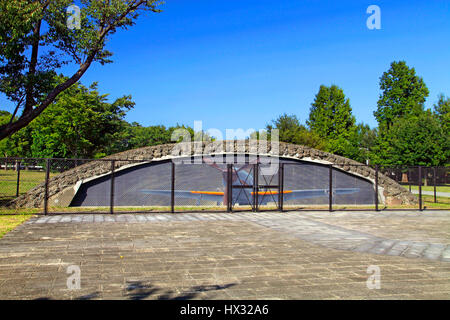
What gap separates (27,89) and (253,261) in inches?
520

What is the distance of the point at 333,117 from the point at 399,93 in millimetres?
9829

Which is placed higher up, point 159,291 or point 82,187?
point 82,187

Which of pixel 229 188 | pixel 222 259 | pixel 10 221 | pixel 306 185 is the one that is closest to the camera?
pixel 222 259

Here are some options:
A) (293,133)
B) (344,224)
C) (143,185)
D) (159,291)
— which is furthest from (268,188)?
(293,133)

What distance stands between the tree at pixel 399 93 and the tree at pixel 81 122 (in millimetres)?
36467

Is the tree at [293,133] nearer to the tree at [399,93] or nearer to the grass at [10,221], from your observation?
the tree at [399,93]

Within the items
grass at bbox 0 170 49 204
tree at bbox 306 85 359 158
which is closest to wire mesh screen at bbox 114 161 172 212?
grass at bbox 0 170 49 204

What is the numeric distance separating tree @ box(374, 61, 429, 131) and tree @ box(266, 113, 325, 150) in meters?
16.8

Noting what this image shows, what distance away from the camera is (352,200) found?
1948 centimetres

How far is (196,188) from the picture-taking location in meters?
17.8

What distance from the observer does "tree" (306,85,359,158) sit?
52737mm

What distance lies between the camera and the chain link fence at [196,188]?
50.4ft

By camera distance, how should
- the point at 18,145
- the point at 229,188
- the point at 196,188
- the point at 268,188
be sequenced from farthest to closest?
the point at 18,145, the point at 196,188, the point at 268,188, the point at 229,188

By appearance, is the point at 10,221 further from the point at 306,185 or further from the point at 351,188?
the point at 351,188
